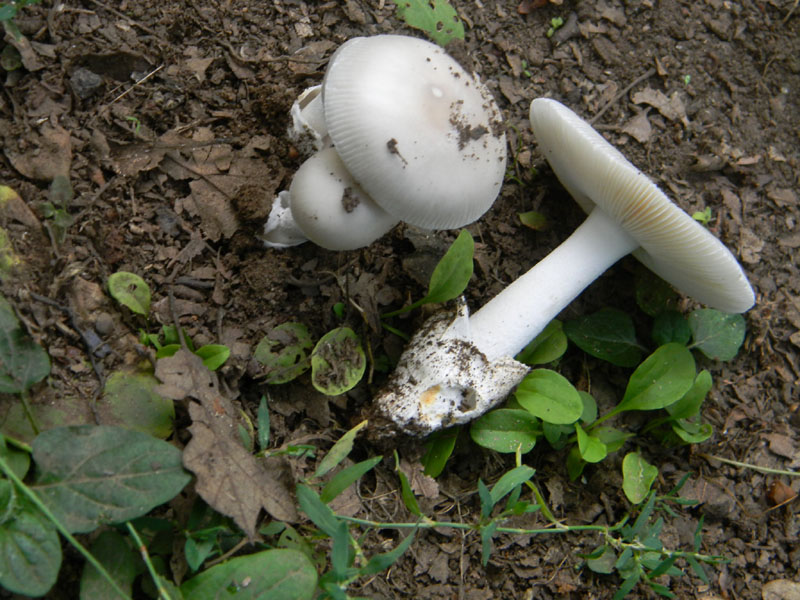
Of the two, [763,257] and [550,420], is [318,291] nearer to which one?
[550,420]

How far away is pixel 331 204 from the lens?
2.18 metres

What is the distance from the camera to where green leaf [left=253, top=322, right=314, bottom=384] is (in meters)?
2.52

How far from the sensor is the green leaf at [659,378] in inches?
107

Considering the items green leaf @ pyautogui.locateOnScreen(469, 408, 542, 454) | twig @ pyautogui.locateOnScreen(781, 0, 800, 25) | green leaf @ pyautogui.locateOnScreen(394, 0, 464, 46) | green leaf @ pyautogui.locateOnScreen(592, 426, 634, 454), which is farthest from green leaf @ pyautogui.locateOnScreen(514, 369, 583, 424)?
twig @ pyautogui.locateOnScreen(781, 0, 800, 25)

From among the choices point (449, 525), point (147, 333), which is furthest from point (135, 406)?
point (449, 525)

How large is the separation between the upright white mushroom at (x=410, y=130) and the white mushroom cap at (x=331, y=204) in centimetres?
2

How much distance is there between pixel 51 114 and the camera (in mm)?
2457

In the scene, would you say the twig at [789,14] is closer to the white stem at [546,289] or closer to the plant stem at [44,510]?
the white stem at [546,289]

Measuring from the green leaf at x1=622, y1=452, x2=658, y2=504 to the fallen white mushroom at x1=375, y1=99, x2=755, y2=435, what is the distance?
68 cm

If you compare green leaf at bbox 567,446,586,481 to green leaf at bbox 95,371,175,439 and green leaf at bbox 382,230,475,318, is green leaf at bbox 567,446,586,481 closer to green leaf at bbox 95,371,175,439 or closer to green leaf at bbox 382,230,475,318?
green leaf at bbox 382,230,475,318

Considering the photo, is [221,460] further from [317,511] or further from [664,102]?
[664,102]

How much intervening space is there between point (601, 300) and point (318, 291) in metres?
1.36

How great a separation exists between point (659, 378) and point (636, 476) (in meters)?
0.44

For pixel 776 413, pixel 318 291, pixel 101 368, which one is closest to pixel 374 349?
pixel 318 291
